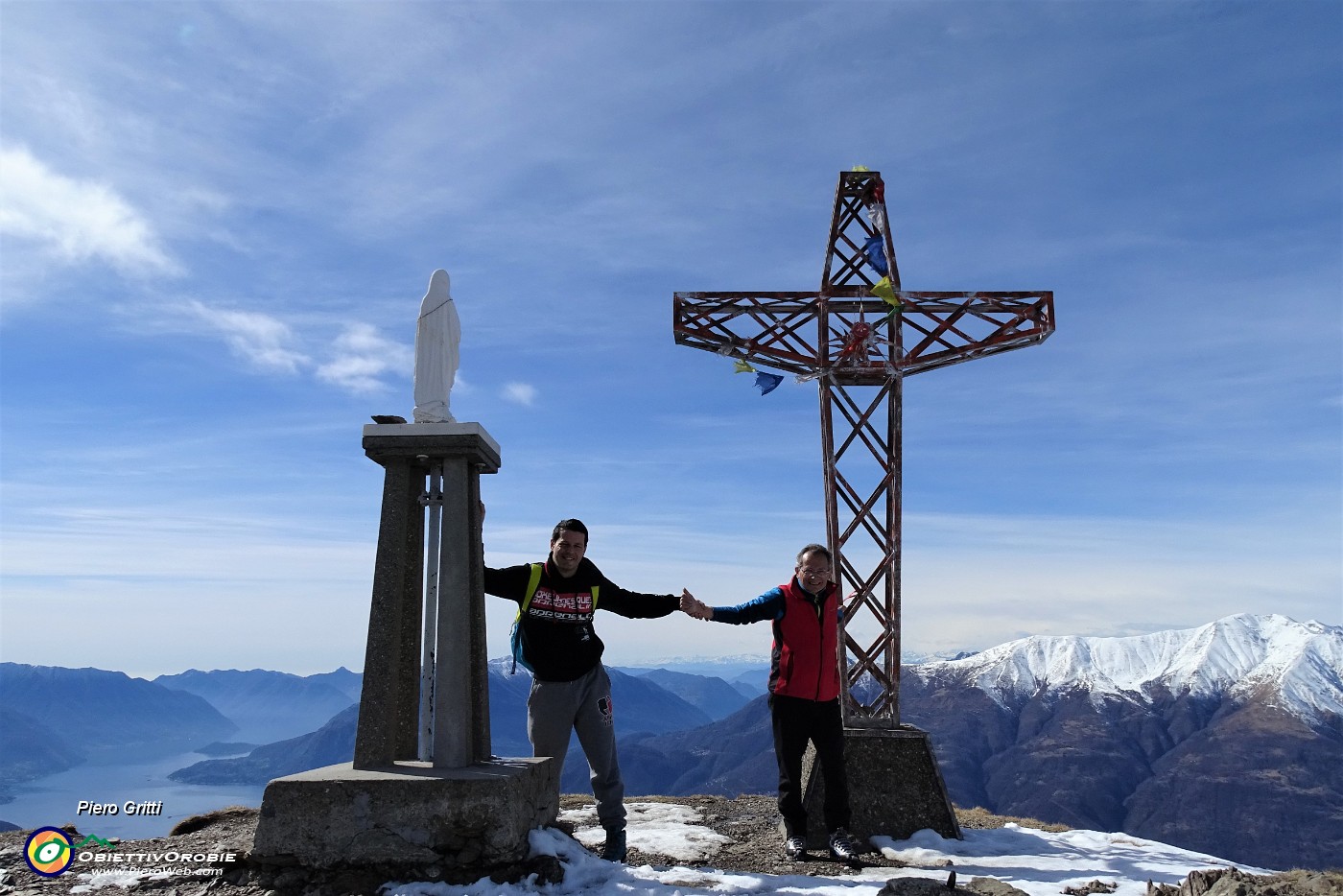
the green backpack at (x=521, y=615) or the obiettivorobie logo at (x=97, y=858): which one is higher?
the green backpack at (x=521, y=615)

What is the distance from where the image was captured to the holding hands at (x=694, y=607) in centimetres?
754

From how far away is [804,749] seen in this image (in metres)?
8.09

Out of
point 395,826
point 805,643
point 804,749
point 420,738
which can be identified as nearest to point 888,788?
point 804,749

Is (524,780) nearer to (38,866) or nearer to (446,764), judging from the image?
(446,764)

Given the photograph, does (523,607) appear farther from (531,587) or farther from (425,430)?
(425,430)

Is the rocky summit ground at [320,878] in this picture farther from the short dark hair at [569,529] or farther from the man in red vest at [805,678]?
the short dark hair at [569,529]

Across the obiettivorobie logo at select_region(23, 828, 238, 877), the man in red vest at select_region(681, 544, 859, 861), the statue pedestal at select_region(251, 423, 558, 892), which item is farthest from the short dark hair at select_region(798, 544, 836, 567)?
the obiettivorobie logo at select_region(23, 828, 238, 877)

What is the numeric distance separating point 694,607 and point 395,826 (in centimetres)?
291

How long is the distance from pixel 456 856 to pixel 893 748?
17.9 ft

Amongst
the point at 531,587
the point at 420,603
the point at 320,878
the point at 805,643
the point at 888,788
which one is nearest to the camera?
the point at 320,878

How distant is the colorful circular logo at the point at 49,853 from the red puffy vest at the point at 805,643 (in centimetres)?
629

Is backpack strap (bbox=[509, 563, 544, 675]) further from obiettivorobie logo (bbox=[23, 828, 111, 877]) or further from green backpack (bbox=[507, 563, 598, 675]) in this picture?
obiettivorobie logo (bbox=[23, 828, 111, 877])

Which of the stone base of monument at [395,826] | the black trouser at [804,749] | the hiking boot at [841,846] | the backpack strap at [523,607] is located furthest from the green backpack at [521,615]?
the hiking boot at [841,846]

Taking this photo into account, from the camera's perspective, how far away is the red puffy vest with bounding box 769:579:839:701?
780cm
